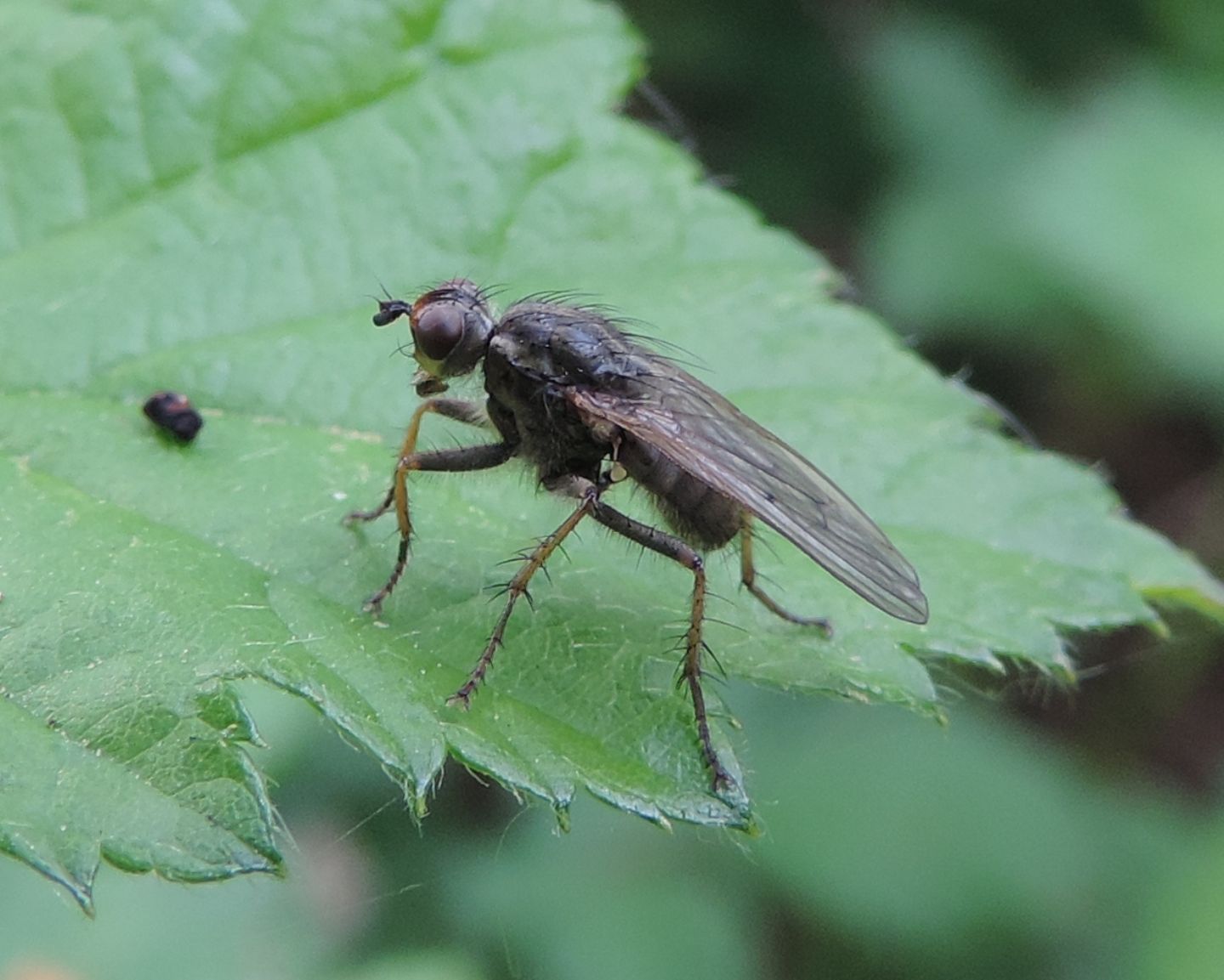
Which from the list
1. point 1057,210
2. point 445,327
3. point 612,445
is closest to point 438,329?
point 445,327

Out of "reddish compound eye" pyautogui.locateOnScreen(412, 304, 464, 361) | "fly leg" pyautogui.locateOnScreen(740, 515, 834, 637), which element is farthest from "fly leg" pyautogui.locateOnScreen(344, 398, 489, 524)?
"fly leg" pyautogui.locateOnScreen(740, 515, 834, 637)

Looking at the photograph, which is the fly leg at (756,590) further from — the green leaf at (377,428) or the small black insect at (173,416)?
the small black insect at (173,416)

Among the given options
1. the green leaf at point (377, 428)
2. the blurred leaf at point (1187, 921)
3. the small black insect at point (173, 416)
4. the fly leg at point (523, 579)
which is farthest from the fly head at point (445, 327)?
the blurred leaf at point (1187, 921)

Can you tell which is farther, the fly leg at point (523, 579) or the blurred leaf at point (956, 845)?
the blurred leaf at point (956, 845)

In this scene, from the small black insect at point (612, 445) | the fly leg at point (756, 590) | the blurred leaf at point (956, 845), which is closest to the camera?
the small black insect at point (612, 445)

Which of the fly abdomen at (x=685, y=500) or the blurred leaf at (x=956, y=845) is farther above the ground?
the fly abdomen at (x=685, y=500)

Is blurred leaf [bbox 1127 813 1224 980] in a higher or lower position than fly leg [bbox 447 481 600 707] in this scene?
lower

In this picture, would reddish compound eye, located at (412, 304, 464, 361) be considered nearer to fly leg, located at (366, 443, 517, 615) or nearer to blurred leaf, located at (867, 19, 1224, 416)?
fly leg, located at (366, 443, 517, 615)
